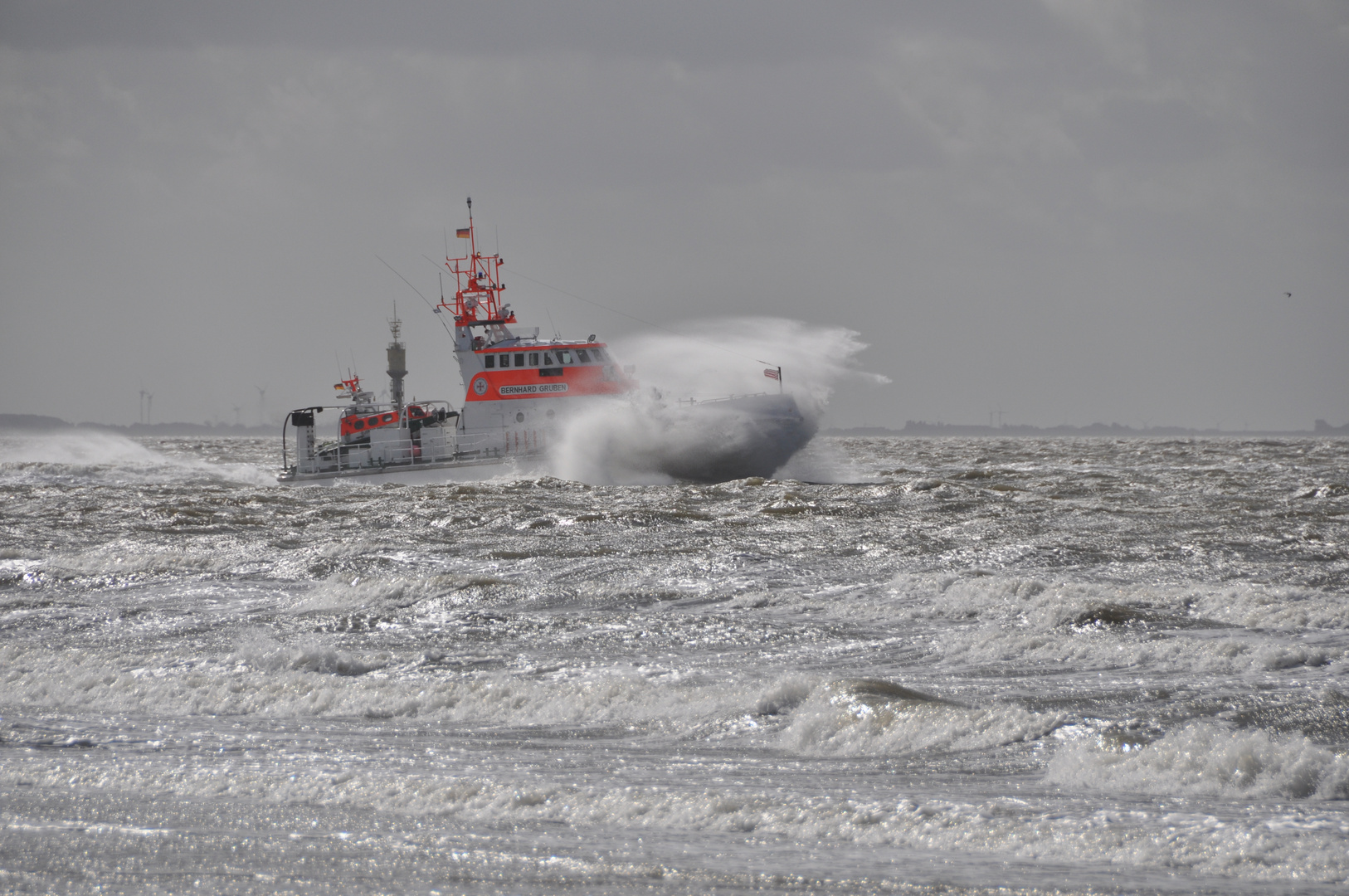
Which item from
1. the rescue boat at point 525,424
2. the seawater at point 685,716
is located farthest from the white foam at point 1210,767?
the rescue boat at point 525,424

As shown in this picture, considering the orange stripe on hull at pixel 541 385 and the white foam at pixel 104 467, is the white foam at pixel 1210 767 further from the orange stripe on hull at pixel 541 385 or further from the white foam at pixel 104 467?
the white foam at pixel 104 467

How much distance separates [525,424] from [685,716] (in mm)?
23749

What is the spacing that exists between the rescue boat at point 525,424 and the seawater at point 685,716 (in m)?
12.9

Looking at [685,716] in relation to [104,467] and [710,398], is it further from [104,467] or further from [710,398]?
[104,467]

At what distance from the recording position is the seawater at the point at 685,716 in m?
3.60

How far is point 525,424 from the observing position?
Answer: 94.9 ft

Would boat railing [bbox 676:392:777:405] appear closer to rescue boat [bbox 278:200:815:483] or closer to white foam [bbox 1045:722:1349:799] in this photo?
rescue boat [bbox 278:200:815:483]

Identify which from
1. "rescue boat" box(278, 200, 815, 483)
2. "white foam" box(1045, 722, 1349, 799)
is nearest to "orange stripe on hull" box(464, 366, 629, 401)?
"rescue boat" box(278, 200, 815, 483)

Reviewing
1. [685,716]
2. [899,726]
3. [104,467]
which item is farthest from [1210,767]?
[104,467]

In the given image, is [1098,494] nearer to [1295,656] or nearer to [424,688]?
[1295,656]

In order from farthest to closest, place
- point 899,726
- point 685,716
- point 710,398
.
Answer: point 710,398 < point 685,716 < point 899,726

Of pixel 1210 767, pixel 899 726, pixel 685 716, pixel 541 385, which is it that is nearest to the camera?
pixel 1210 767

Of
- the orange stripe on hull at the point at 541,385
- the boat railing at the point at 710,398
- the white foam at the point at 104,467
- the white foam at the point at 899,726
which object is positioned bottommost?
the white foam at the point at 899,726

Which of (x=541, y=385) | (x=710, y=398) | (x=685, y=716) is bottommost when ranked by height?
(x=685, y=716)
